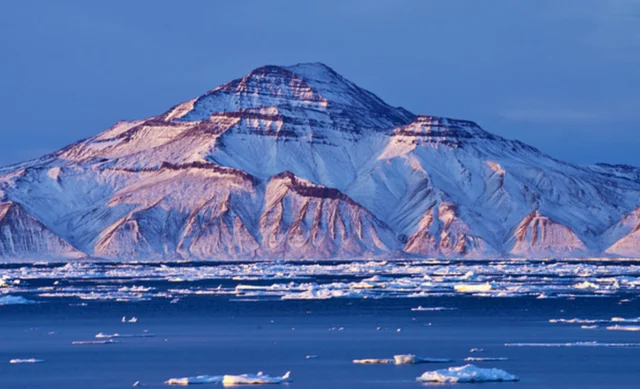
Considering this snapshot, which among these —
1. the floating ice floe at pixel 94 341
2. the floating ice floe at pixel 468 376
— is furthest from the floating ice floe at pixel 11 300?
the floating ice floe at pixel 468 376

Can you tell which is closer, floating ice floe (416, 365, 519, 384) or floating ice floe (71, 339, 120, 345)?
floating ice floe (416, 365, 519, 384)

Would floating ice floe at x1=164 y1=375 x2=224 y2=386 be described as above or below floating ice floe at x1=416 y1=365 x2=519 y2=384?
above

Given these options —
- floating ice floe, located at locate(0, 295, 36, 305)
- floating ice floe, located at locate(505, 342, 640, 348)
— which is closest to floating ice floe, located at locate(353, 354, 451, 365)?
floating ice floe, located at locate(505, 342, 640, 348)

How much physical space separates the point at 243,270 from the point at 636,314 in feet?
268

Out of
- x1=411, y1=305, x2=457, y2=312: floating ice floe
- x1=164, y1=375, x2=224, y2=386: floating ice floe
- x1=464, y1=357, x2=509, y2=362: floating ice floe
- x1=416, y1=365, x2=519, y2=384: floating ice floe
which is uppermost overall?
x1=411, y1=305, x2=457, y2=312: floating ice floe

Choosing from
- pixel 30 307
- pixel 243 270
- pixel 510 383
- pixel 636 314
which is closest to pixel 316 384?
pixel 510 383

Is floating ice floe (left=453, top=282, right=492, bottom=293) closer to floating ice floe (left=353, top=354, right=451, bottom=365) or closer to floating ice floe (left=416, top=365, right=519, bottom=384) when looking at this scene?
floating ice floe (left=353, top=354, right=451, bottom=365)

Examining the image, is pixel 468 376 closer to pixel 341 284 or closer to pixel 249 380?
pixel 249 380

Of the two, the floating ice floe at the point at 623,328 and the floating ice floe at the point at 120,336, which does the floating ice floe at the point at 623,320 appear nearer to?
the floating ice floe at the point at 623,328

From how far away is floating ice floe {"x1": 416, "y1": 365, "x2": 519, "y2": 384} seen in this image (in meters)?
44.8

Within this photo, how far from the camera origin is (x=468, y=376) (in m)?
44.9

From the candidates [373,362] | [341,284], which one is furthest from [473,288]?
[373,362]

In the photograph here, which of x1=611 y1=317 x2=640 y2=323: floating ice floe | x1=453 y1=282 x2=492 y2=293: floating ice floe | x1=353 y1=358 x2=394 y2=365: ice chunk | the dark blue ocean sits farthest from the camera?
x1=453 y1=282 x2=492 y2=293: floating ice floe

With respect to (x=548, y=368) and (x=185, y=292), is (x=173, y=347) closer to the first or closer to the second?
(x=548, y=368)
